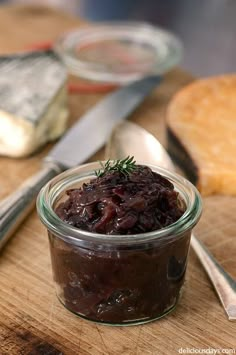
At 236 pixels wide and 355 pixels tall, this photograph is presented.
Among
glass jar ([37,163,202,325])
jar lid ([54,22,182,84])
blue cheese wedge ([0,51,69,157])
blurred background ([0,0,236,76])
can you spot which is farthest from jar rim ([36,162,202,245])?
blurred background ([0,0,236,76])

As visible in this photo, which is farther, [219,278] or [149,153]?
[149,153]

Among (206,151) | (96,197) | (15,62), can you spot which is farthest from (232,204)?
(15,62)

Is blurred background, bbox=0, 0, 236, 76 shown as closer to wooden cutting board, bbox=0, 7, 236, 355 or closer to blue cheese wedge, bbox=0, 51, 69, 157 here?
blue cheese wedge, bbox=0, 51, 69, 157

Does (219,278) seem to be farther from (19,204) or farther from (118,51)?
(118,51)

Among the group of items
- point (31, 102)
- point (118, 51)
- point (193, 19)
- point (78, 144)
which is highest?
point (31, 102)

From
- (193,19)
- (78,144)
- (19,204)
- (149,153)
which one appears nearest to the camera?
(19,204)

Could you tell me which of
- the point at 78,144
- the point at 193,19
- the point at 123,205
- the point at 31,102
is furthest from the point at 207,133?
the point at 193,19

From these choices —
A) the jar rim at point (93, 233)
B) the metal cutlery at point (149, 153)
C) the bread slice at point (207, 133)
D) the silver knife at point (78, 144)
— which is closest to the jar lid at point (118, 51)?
the silver knife at point (78, 144)
